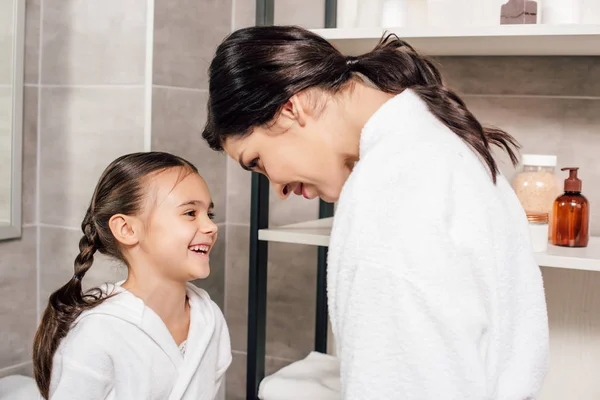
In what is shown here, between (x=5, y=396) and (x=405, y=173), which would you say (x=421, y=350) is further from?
(x=5, y=396)

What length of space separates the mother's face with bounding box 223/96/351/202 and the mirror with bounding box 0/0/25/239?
819 millimetres

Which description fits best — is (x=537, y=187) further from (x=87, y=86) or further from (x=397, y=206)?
(x=87, y=86)

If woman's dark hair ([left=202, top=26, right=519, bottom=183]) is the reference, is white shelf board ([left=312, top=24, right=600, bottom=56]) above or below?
above

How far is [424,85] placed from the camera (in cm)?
84

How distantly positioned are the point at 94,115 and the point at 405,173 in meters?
1.03

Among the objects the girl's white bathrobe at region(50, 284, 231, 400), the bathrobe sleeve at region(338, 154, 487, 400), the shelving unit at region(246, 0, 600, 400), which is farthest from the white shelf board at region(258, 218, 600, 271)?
the bathrobe sleeve at region(338, 154, 487, 400)

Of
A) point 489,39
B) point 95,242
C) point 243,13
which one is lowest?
point 95,242

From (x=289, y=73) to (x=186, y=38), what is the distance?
0.79 m

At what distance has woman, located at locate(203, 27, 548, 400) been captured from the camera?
0.62 meters

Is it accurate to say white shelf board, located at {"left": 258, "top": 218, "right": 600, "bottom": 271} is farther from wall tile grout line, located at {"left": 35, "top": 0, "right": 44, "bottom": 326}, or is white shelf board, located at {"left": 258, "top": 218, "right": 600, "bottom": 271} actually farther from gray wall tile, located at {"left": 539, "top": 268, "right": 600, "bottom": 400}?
wall tile grout line, located at {"left": 35, "top": 0, "right": 44, "bottom": 326}

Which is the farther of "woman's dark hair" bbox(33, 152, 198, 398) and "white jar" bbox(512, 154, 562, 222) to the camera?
"white jar" bbox(512, 154, 562, 222)

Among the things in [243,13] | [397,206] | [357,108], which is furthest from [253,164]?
[243,13]

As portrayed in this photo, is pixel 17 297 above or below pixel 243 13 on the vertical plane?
below

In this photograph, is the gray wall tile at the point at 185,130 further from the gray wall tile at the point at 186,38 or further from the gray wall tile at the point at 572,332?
the gray wall tile at the point at 572,332
